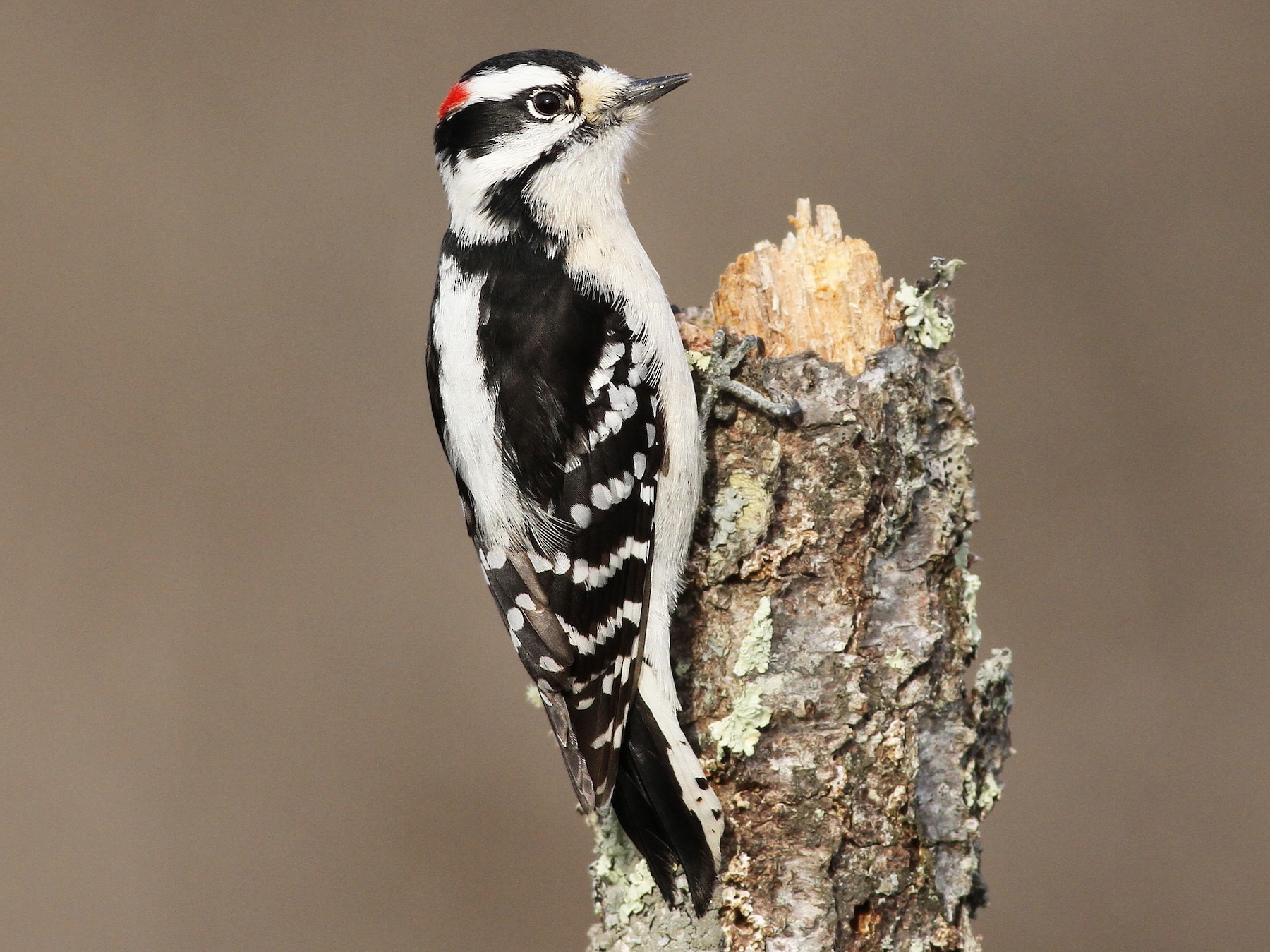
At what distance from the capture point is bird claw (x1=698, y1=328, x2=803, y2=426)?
2.85 meters

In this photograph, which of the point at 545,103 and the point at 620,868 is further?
the point at 545,103

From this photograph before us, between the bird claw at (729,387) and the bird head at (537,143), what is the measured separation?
509 millimetres

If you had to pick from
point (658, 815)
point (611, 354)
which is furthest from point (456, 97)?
point (658, 815)

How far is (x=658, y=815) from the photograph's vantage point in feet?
9.02

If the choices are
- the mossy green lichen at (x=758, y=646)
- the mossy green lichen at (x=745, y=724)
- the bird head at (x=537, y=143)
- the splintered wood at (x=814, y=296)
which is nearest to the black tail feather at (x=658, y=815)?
the mossy green lichen at (x=745, y=724)

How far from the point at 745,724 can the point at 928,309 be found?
1.15 m

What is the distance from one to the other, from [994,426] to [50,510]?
4.68 m

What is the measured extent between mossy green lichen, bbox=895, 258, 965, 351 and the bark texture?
0.15ft

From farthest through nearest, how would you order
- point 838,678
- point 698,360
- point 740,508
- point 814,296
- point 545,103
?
point 545,103
point 698,360
point 814,296
point 740,508
point 838,678

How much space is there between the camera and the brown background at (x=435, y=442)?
17.3ft

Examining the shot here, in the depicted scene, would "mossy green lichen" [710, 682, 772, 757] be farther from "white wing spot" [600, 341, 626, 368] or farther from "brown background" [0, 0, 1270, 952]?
"brown background" [0, 0, 1270, 952]

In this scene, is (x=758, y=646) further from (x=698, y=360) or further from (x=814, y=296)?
(x=814, y=296)

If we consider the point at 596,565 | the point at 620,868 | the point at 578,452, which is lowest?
the point at 620,868

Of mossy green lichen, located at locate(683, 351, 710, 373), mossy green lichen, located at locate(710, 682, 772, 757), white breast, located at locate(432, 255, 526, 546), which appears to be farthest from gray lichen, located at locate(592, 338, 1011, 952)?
white breast, located at locate(432, 255, 526, 546)
